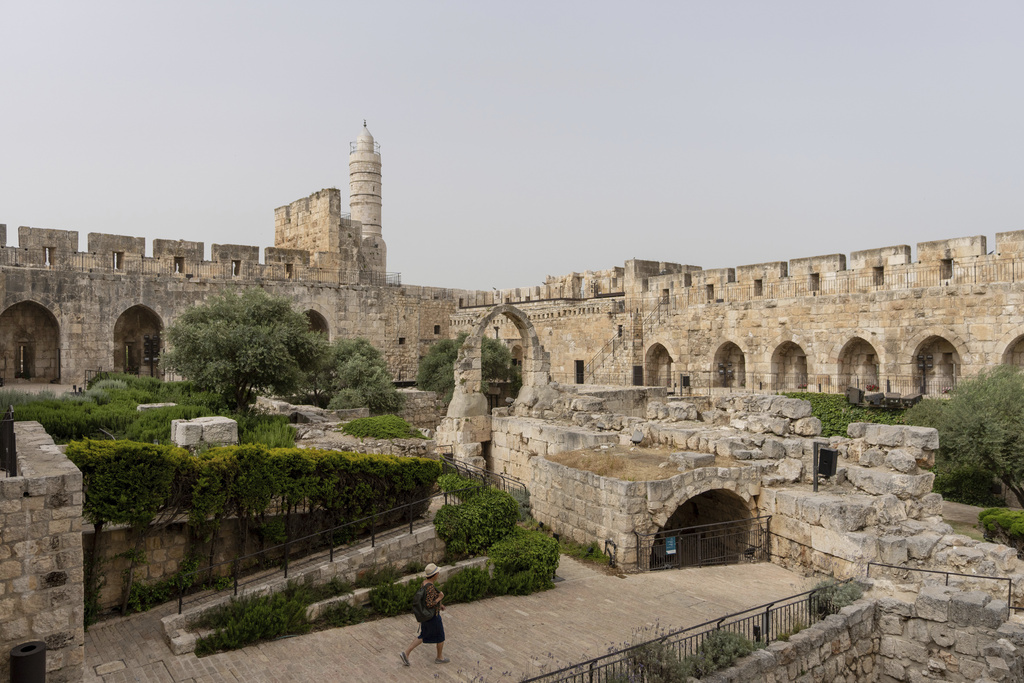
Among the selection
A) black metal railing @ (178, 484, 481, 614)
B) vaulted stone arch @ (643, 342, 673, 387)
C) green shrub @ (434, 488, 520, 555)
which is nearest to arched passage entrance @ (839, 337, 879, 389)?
vaulted stone arch @ (643, 342, 673, 387)

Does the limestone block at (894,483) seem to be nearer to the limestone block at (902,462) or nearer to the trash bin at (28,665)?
the limestone block at (902,462)

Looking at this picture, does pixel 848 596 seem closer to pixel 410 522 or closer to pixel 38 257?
pixel 410 522

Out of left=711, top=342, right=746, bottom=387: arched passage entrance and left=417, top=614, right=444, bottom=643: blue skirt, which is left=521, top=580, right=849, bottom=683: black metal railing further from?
left=711, top=342, right=746, bottom=387: arched passage entrance

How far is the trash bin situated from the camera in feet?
17.0

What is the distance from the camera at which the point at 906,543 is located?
28.7ft

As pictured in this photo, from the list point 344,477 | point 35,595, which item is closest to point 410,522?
point 344,477

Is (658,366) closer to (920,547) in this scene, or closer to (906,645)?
(920,547)

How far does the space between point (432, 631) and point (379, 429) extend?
6.54 m

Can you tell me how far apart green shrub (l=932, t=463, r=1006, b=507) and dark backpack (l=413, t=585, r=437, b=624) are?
13834mm

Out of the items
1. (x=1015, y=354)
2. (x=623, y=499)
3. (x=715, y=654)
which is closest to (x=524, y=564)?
(x=623, y=499)

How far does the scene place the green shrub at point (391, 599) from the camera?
7754mm

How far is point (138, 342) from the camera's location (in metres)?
24.8

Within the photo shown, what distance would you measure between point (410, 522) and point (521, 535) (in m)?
1.55

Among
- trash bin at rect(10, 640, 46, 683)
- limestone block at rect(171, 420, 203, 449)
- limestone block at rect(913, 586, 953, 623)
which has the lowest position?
limestone block at rect(913, 586, 953, 623)
